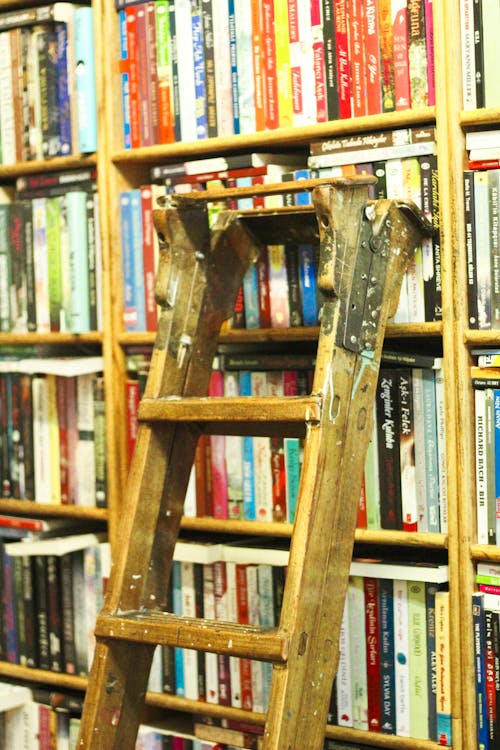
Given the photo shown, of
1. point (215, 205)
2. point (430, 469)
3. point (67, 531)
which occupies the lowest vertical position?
point (67, 531)

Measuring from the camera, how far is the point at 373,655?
1758 mm

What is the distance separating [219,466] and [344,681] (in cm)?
42

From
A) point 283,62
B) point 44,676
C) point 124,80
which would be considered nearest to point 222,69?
point 283,62

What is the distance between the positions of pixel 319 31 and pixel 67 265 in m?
0.66

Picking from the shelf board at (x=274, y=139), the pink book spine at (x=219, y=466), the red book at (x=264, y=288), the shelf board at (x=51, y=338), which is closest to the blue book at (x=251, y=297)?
the red book at (x=264, y=288)

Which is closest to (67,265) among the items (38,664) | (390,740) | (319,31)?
(319,31)

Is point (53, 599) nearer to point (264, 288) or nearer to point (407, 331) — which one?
point (264, 288)

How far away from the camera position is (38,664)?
7.00 feet

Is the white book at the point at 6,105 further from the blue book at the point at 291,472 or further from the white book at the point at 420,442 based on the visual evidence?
the white book at the point at 420,442

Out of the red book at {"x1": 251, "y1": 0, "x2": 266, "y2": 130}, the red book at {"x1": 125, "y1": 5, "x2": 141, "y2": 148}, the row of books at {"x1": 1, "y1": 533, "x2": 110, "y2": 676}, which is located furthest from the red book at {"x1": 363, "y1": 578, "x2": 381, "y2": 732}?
the red book at {"x1": 125, "y1": 5, "x2": 141, "y2": 148}

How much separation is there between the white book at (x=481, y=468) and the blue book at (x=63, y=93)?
0.94m

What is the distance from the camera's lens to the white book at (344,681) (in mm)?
1777

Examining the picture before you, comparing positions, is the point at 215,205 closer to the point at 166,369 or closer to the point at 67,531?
the point at 166,369

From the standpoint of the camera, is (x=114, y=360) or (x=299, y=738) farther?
(x=114, y=360)
